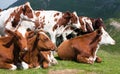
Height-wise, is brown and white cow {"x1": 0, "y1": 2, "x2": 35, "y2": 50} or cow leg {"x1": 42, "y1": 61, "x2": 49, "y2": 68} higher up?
brown and white cow {"x1": 0, "y1": 2, "x2": 35, "y2": 50}

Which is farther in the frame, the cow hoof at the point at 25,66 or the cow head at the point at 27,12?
the cow head at the point at 27,12

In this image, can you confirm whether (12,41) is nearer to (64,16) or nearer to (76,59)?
(76,59)

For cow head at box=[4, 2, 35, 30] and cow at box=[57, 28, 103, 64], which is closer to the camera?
cow at box=[57, 28, 103, 64]

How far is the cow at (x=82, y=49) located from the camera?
22.1m

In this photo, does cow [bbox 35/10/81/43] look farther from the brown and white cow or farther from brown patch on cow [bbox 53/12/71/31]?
the brown and white cow

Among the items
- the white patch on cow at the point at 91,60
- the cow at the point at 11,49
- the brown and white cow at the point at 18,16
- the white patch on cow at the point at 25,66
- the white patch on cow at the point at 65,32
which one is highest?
the brown and white cow at the point at 18,16

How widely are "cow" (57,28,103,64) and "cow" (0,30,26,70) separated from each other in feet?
13.6

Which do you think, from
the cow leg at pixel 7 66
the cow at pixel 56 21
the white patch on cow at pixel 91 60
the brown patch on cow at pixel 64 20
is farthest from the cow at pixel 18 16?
the cow leg at pixel 7 66

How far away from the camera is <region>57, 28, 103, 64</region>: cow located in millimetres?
22125

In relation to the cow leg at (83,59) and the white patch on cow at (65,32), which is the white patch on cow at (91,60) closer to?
the cow leg at (83,59)

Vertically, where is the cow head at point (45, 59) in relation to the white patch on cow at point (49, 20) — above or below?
below

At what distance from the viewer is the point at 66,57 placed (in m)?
23.3

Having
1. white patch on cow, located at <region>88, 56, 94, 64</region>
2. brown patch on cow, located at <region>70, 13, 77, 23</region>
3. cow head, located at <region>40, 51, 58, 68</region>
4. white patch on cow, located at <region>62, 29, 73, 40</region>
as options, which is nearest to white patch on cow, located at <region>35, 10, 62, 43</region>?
brown patch on cow, located at <region>70, 13, 77, 23</region>

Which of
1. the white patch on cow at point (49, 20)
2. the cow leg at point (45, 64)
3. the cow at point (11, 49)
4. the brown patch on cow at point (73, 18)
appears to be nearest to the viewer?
the cow at point (11, 49)
